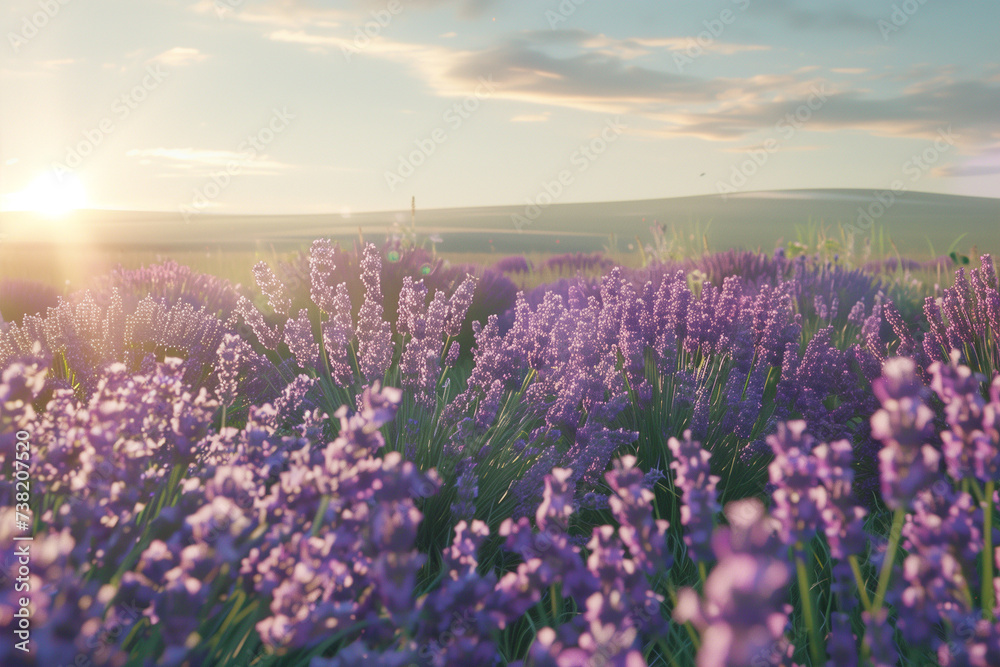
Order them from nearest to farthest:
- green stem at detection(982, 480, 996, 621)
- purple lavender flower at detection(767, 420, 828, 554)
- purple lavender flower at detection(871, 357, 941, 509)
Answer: purple lavender flower at detection(871, 357, 941, 509) < purple lavender flower at detection(767, 420, 828, 554) < green stem at detection(982, 480, 996, 621)

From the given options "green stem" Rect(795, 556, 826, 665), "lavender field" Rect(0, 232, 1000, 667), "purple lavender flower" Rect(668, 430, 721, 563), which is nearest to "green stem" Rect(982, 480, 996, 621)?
"lavender field" Rect(0, 232, 1000, 667)

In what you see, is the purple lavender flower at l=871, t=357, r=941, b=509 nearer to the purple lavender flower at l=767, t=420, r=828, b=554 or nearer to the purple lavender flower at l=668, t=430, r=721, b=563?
the purple lavender flower at l=767, t=420, r=828, b=554

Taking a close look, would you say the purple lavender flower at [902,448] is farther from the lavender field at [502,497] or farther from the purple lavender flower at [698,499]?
the purple lavender flower at [698,499]

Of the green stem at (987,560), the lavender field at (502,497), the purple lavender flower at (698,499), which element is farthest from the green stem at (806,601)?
the green stem at (987,560)

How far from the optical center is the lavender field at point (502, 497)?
3.66 feet

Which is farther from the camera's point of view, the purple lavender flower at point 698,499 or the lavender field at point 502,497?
the purple lavender flower at point 698,499

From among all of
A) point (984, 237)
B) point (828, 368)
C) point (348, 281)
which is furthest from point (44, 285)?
point (984, 237)

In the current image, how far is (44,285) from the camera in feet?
19.9

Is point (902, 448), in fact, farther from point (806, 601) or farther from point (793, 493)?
point (806, 601)

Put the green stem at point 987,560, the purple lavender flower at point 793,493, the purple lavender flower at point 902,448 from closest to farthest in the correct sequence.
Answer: the purple lavender flower at point 902,448 < the purple lavender flower at point 793,493 < the green stem at point 987,560

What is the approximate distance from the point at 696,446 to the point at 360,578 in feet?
2.56

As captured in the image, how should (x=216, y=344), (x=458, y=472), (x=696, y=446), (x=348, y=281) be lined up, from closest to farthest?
(x=696, y=446) < (x=458, y=472) < (x=216, y=344) < (x=348, y=281)

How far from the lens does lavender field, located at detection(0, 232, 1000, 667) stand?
3.66ft

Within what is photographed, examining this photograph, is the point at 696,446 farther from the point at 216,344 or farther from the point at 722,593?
the point at 216,344
